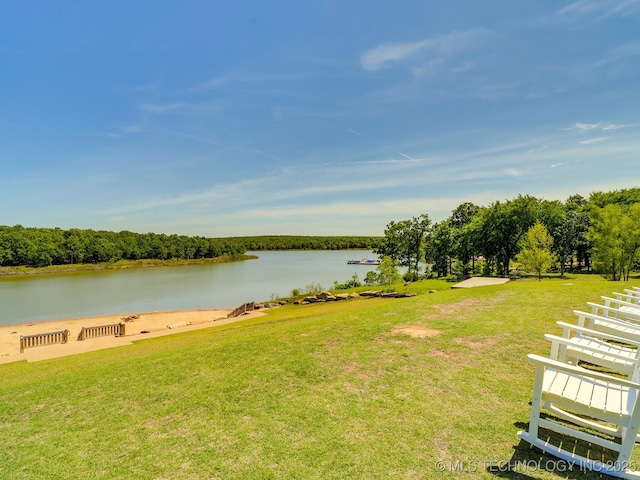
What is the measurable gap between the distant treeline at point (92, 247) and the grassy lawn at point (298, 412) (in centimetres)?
4604

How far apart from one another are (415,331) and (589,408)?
4.46 meters

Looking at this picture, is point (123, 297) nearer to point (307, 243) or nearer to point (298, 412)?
point (298, 412)

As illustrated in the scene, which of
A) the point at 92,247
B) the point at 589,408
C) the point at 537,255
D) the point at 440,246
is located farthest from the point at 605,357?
the point at 92,247

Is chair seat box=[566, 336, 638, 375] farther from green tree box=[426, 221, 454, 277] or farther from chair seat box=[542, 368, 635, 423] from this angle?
green tree box=[426, 221, 454, 277]

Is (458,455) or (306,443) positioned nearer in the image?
(458,455)

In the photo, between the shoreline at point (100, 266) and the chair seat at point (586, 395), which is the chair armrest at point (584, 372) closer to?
the chair seat at point (586, 395)

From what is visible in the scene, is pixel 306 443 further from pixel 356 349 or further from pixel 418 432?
pixel 356 349

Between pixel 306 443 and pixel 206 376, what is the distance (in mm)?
2905

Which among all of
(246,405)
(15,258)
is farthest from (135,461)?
(15,258)

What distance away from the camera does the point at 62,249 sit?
75.8 metres

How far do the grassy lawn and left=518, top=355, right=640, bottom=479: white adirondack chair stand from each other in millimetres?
174

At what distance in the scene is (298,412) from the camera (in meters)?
3.88

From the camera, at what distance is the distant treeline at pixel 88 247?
68.0 m

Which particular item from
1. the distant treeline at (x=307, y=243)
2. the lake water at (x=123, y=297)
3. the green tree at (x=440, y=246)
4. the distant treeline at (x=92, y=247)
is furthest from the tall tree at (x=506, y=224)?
the distant treeline at (x=307, y=243)
